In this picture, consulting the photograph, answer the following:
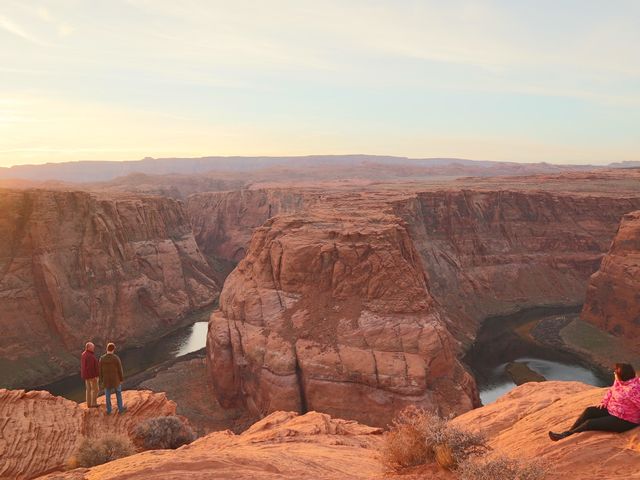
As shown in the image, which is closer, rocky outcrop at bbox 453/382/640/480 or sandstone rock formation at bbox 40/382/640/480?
rocky outcrop at bbox 453/382/640/480

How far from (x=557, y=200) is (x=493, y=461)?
65545mm

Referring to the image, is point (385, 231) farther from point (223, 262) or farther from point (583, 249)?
point (223, 262)

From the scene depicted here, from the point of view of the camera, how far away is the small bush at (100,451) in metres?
11.4

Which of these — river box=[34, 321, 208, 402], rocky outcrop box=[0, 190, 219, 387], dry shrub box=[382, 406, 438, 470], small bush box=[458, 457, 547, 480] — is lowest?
river box=[34, 321, 208, 402]

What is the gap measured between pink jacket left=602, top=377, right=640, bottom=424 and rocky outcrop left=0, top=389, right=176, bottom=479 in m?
12.5

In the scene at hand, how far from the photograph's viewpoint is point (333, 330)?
2653 cm

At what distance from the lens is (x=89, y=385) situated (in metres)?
14.7

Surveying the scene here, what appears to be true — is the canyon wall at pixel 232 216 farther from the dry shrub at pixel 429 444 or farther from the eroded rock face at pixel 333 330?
the dry shrub at pixel 429 444

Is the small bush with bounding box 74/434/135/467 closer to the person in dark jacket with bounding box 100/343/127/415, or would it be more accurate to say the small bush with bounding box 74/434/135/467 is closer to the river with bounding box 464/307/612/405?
the person in dark jacket with bounding box 100/343/127/415

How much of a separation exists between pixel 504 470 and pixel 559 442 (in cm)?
206

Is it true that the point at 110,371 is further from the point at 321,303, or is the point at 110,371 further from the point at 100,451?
the point at 321,303

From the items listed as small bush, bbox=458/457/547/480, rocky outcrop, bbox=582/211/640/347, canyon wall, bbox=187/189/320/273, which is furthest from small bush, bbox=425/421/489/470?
canyon wall, bbox=187/189/320/273

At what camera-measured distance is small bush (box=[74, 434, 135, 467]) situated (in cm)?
1140

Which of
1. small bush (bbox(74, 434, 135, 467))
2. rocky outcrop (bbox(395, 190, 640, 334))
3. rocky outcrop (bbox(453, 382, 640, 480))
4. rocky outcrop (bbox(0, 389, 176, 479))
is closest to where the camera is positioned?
rocky outcrop (bbox(453, 382, 640, 480))
